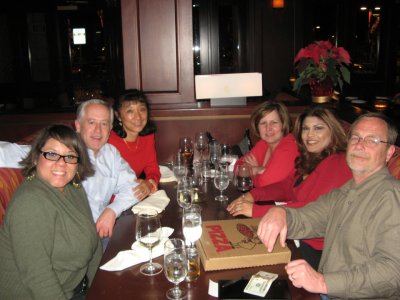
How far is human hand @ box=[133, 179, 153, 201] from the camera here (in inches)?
88.0

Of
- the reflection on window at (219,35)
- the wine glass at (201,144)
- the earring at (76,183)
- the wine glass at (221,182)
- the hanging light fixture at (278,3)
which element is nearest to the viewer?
the earring at (76,183)

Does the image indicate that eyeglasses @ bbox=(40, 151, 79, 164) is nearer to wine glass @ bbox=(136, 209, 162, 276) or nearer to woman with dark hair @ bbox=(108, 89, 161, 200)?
wine glass @ bbox=(136, 209, 162, 276)

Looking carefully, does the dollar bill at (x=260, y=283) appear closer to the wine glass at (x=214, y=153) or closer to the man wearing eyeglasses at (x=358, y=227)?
the man wearing eyeglasses at (x=358, y=227)

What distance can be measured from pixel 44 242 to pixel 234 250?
0.71 m

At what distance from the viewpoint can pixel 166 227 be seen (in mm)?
1739

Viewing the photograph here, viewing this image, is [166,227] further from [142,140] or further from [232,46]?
[232,46]

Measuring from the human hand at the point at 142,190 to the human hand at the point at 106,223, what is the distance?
0.20 meters

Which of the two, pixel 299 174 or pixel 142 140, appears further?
pixel 142 140

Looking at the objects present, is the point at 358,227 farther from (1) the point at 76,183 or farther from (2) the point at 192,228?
(1) the point at 76,183

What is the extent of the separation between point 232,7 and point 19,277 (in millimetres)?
7585

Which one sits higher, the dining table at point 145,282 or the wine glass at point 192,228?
the wine glass at point 192,228

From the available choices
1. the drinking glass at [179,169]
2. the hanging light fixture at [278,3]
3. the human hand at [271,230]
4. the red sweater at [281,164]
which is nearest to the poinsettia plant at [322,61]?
the red sweater at [281,164]

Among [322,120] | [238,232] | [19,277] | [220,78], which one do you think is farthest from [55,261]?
[220,78]

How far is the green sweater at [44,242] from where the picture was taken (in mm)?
1438
